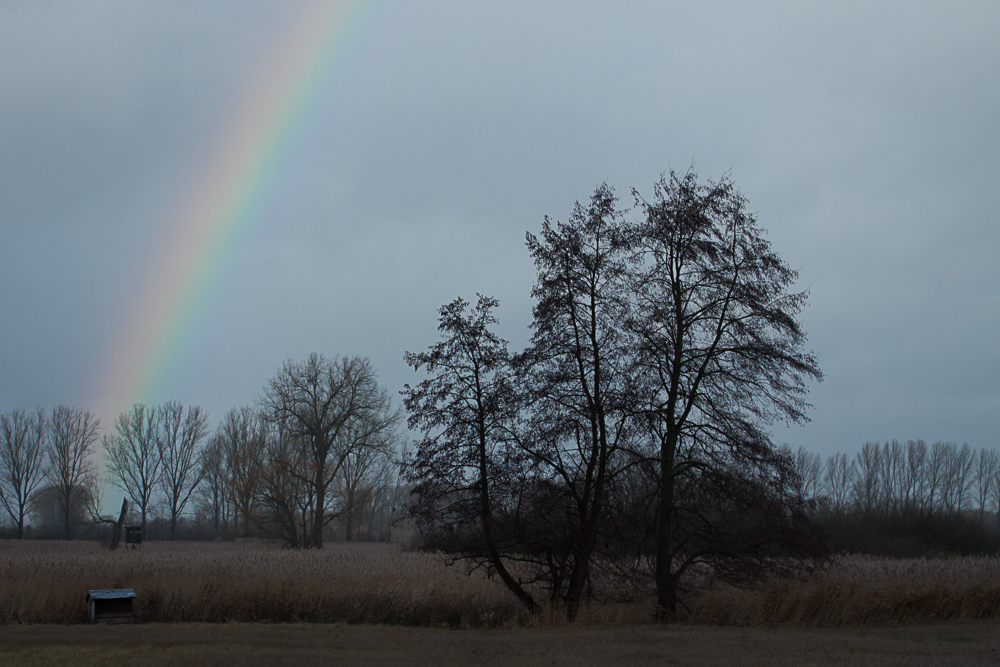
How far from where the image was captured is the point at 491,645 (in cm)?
1223

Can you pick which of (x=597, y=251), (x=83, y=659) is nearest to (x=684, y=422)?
(x=597, y=251)

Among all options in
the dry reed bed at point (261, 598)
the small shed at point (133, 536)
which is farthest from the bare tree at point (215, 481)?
the dry reed bed at point (261, 598)

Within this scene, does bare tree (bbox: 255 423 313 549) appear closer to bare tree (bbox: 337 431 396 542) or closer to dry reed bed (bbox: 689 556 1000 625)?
bare tree (bbox: 337 431 396 542)

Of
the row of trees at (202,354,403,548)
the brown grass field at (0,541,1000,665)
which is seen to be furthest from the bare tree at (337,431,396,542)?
the brown grass field at (0,541,1000,665)

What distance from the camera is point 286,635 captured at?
44.2ft

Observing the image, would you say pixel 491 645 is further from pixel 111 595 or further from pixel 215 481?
pixel 215 481

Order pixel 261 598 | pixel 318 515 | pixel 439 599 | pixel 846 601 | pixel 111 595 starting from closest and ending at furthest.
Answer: pixel 111 595
pixel 846 601
pixel 261 598
pixel 439 599
pixel 318 515

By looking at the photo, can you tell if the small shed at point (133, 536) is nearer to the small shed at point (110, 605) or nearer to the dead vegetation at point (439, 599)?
the dead vegetation at point (439, 599)

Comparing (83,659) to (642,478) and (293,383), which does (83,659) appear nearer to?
(642,478)

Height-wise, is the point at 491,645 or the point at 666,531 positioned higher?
the point at 666,531

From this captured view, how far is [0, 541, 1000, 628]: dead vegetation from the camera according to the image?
15.8 metres

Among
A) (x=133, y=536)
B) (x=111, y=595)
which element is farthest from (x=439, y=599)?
(x=133, y=536)

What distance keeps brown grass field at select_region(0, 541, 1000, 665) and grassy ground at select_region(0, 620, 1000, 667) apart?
42mm

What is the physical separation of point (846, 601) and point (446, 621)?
29.5 ft
